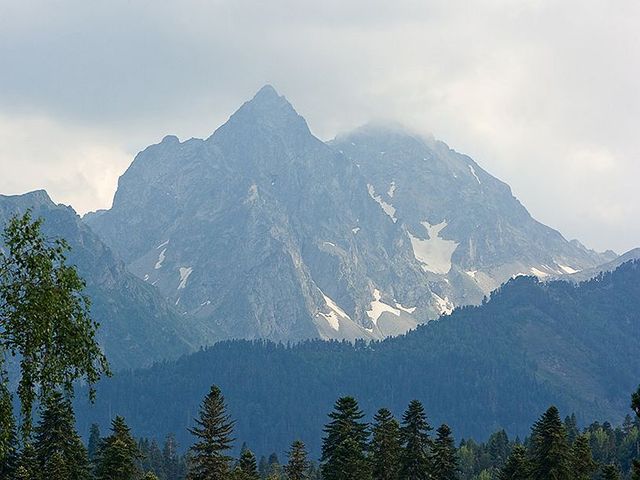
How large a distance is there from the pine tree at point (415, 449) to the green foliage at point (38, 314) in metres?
59.0

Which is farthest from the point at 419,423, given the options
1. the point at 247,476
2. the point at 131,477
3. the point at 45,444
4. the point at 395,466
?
the point at 45,444

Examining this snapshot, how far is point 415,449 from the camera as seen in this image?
89062mm

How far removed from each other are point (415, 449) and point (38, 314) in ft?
207

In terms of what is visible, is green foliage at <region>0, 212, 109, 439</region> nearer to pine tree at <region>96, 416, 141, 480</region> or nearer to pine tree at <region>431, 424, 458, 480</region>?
pine tree at <region>96, 416, 141, 480</region>

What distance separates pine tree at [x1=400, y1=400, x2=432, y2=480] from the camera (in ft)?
290

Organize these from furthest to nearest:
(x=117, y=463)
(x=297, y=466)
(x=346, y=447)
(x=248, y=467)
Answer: (x=248, y=467) < (x=297, y=466) < (x=346, y=447) < (x=117, y=463)

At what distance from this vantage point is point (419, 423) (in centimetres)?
9038

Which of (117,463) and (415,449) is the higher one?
(415,449)

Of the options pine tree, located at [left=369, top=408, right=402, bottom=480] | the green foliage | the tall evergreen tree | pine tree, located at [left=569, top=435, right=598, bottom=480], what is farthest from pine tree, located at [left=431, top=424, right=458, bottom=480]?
the green foliage

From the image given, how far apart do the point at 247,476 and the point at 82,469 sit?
15624 millimetres

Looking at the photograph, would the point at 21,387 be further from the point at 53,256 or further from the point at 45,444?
the point at 45,444

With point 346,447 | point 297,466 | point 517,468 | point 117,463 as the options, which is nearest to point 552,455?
point 517,468

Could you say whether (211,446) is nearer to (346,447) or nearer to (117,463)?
(117,463)

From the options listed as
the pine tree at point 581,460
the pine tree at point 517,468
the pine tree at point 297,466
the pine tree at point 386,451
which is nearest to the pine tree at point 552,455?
the pine tree at point 517,468
